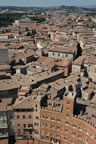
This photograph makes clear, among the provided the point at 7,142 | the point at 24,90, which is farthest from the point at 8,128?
the point at 24,90

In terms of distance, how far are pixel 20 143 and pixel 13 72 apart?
26.9 m

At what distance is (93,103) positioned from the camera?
40.8 m

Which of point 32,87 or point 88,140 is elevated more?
point 32,87

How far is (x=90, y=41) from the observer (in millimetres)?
85562

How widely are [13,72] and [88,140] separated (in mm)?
35901

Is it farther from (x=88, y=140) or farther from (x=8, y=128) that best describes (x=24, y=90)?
(x=88, y=140)

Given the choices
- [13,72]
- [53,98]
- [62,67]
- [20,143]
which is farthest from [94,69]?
[20,143]

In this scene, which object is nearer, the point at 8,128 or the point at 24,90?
the point at 8,128

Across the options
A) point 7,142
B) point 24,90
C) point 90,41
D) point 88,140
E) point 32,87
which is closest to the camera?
point 88,140

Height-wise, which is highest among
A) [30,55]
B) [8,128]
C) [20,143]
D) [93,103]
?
[30,55]

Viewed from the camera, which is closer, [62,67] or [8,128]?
[8,128]

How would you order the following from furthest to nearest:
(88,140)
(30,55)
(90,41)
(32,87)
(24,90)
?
(90,41) → (30,55) → (32,87) → (24,90) → (88,140)

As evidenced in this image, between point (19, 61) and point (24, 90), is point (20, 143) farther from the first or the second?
point (19, 61)

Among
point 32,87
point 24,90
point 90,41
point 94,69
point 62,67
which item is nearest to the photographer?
point 24,90
